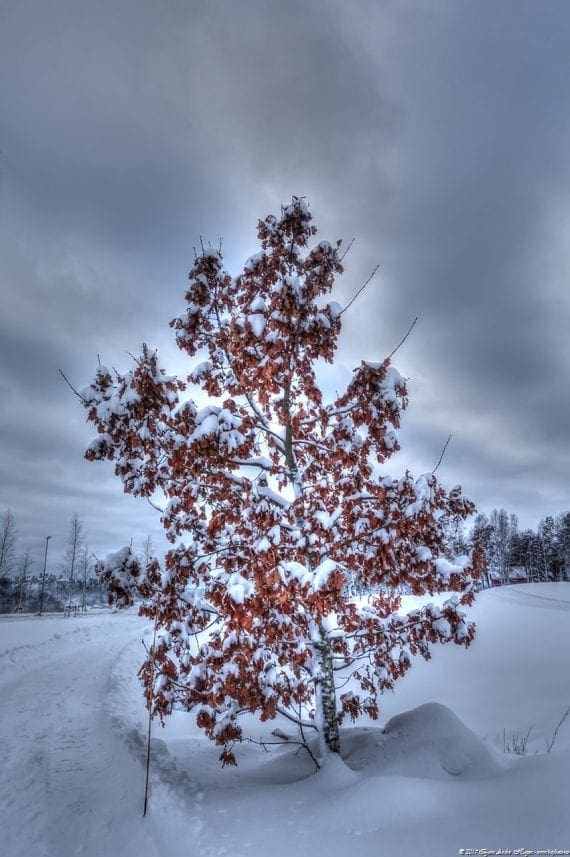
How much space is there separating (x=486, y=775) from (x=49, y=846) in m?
Answer: 4.63

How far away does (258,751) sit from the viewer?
23.6 ft

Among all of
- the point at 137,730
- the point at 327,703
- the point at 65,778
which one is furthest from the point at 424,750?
the point at 137,730

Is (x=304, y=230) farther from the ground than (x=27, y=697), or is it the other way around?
(x=304, y=230)

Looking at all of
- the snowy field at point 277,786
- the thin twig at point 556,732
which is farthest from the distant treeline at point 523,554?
the snowy field at point 277,786

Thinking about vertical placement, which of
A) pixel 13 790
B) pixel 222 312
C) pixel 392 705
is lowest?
pixel 392 705

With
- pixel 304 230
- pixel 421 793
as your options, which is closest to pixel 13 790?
pixel 421 793

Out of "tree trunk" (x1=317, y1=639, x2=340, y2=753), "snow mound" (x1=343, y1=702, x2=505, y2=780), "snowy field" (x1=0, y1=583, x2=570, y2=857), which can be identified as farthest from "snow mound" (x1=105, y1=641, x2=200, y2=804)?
"snow mound" (x1=343, y1=702, x2=505, y2=780)

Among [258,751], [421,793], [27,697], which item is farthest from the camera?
[27,697]

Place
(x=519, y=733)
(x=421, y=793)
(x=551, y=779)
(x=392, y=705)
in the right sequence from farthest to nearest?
1. (x=392, y=705)
2. (x=519, y=733)
3. (x=421, y=793)
4. (x=551, y=779)

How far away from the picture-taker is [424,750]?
4930 millimetres

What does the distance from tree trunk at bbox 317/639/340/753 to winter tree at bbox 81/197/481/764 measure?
0.07ft

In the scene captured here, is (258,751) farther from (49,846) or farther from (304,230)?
(304,230)

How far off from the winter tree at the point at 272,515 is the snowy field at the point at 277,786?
2.43ft

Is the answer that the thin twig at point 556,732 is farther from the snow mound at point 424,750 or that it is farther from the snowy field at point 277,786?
the snow mound at point 424,750
